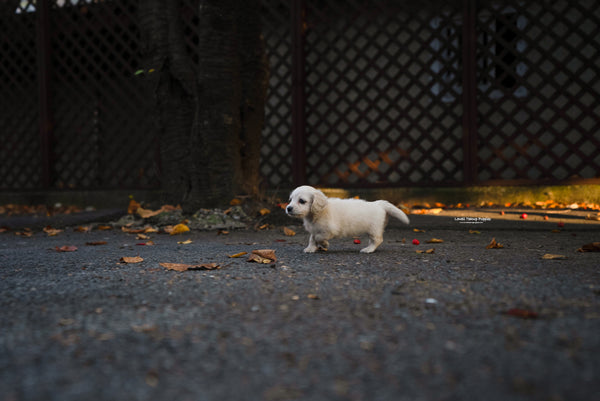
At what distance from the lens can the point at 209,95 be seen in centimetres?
418

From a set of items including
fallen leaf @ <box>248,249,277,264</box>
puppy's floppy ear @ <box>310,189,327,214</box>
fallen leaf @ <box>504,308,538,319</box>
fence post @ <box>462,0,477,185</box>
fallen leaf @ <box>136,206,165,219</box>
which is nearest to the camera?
fallen leaf @ <box>504,308,538,319</box>

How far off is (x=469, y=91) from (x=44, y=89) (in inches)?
248

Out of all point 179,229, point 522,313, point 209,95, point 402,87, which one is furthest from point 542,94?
point 522,313

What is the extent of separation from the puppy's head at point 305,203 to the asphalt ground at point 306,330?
0.27 meters

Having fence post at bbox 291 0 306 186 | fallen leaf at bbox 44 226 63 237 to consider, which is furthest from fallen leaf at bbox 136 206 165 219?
fence post at bbox 291 0 306 186

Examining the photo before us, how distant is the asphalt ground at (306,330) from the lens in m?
0.88

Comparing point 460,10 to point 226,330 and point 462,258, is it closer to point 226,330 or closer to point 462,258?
point 462,258

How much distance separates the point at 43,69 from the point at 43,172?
5.30 ft

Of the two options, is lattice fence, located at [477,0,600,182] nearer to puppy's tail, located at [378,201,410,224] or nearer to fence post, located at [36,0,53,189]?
puppy's tail, located at [378,201,410,224]

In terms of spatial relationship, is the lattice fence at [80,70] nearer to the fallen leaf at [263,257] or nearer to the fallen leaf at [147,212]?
the fallen leaf at [147,212]

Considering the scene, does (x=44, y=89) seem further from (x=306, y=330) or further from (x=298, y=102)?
(x=306, y=330)

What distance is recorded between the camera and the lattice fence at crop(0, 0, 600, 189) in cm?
554

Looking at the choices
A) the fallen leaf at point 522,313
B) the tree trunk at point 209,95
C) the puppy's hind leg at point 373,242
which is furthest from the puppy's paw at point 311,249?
the tree trunk at point 209,95

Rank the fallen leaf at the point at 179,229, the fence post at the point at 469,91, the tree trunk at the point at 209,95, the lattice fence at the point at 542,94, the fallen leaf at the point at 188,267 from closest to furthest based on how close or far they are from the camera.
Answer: the fallen leaf at the point at 188,267 < the fallen leaf at the point at 179,229 < the tree trunk at the point at 209,95 < the lattice fence at the point at 542,94 < the fence post at the point at 469,91
